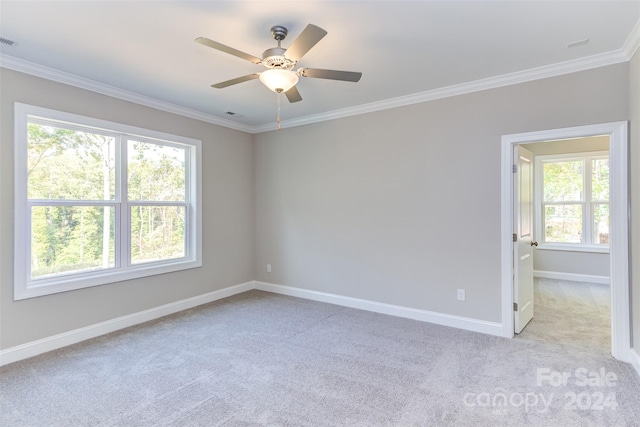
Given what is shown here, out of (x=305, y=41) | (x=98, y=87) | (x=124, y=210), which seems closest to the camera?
(x=305, y=41)

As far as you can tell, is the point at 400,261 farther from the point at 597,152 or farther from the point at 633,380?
the point at 597,152

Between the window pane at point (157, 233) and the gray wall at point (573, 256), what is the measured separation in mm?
5741

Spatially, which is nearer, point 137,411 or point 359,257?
point 137,411

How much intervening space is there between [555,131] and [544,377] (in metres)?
2.20

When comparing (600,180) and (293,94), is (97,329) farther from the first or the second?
(600,180)

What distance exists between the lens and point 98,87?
11.2 feet

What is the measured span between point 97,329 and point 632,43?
18.2ft

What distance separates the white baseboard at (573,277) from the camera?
5487mm

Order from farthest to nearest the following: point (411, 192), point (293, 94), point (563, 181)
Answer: point (563, 181) → point (411, 192) → point (293, 94)

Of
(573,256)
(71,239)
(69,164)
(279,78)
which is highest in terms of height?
(279,78)

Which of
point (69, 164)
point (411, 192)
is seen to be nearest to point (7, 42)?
point (69, 164)

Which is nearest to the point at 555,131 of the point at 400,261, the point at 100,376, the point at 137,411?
the point at 400,261

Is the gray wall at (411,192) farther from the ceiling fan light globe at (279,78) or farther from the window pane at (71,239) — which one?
the window pane at (71,239)

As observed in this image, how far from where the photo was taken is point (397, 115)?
401cm
